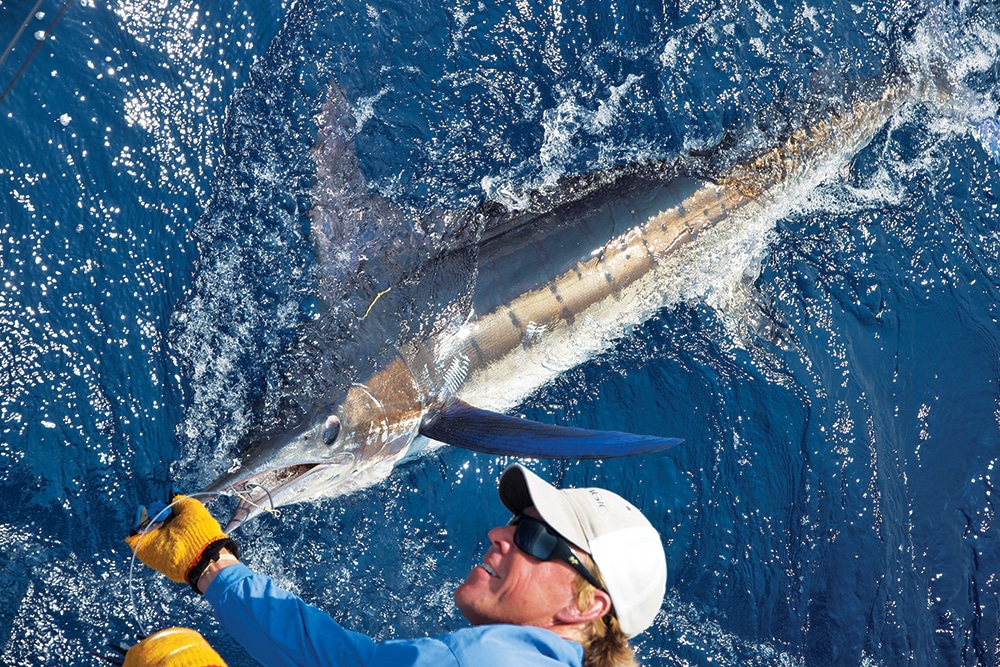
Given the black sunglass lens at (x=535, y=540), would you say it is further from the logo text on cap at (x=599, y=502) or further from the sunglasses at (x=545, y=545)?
the logo text on cap at (x=599, y=502)

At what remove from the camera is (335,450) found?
3.49 metres

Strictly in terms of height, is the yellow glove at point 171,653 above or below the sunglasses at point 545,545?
above

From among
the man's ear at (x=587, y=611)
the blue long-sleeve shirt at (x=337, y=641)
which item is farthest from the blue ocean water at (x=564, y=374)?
the man's ear at (x=587, y=611)

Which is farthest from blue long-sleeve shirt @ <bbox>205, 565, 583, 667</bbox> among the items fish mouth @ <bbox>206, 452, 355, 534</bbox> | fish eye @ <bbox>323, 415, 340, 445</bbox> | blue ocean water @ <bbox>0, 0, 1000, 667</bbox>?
blue ocean water @ <bbox>0, 0, 1000, 667</bbox>

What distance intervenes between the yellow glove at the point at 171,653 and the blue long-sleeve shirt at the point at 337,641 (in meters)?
0.36

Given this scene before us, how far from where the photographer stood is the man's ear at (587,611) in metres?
2.41

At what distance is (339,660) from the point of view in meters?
2.24

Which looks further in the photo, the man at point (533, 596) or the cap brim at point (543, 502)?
the cap brim at point (543, 502)

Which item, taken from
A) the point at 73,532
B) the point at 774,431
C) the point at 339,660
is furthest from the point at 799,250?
the point at 73,532

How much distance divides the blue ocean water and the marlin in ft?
0.58

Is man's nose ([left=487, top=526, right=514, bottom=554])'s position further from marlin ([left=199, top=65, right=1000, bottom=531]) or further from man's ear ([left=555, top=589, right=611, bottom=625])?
marlin ([left=199, top=65, right=1000, bottom=531])

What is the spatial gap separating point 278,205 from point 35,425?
1.59 m

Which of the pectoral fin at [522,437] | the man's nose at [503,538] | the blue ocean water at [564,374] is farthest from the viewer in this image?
the blue ocean water at [564,374]

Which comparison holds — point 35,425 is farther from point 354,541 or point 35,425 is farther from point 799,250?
point 799,250
